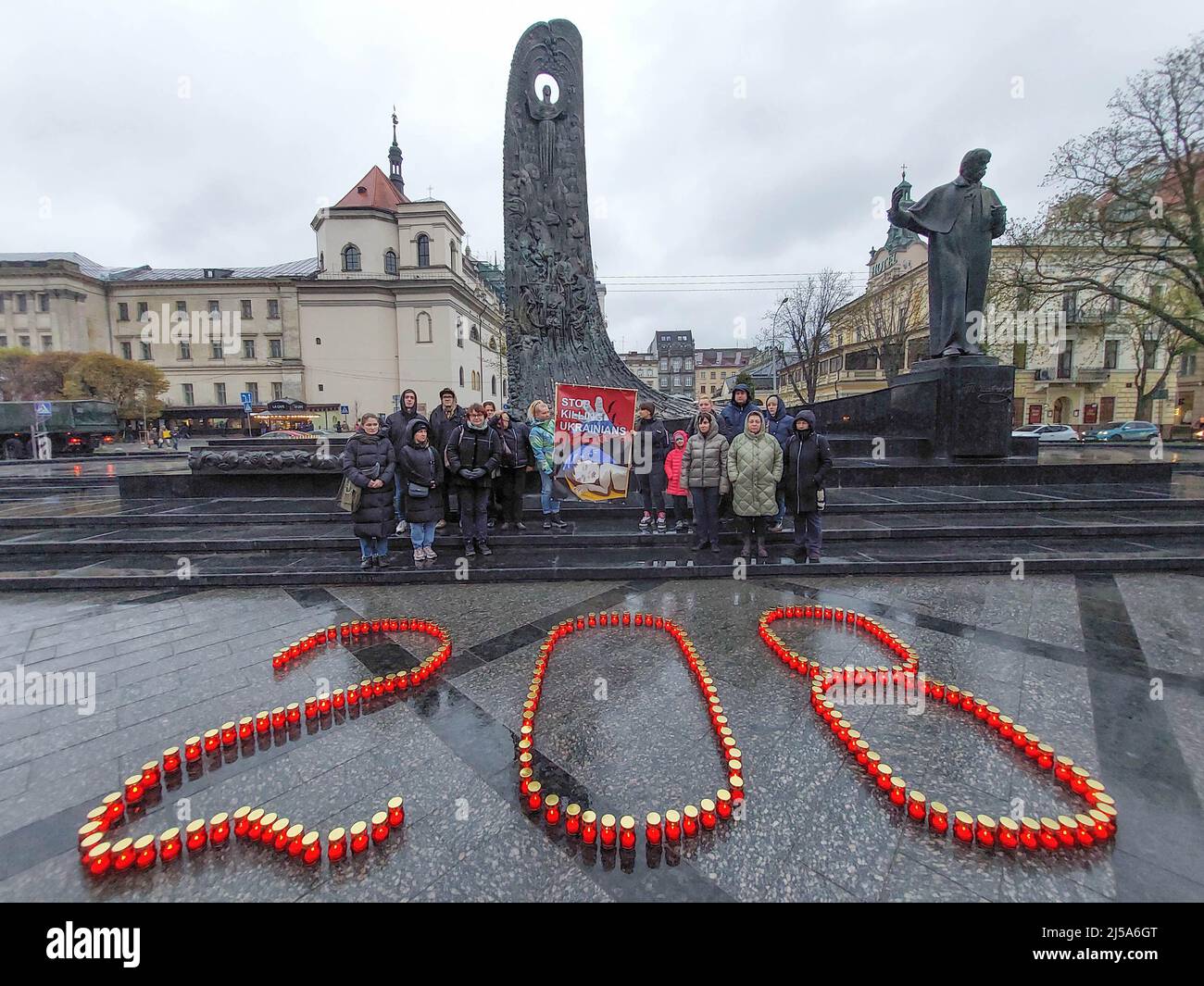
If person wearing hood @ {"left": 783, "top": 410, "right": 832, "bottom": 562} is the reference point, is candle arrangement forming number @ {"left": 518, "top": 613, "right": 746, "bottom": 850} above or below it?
below

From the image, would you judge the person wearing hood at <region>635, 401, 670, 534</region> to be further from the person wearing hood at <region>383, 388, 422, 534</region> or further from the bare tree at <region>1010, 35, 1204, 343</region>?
the bare tree at <region>1010, 35, 1204, 343</region>

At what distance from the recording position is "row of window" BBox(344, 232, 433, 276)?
49031 mm

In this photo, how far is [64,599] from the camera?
20.4 feet

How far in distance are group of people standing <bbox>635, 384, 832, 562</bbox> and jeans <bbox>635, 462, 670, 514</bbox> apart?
0.02 m

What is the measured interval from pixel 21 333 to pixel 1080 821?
78.4m

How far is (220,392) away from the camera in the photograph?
54.2 metres

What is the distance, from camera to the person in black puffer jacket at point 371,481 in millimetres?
6617

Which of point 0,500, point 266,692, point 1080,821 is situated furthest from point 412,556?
point 0,500

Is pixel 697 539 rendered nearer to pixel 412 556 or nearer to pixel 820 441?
pixel 820 441

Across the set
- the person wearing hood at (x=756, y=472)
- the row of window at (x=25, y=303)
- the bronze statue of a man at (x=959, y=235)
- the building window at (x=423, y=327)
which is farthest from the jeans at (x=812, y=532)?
the row of window at (x=25, y=303)

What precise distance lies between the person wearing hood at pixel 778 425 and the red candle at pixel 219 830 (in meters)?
6.43

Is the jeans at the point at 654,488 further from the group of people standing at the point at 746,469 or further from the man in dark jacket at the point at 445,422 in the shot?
the man in dark jacket at the point at 445,422

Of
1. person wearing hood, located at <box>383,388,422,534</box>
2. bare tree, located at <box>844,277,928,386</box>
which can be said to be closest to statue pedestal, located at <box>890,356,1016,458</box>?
person wearing hood, located at <box>383,388,422,534</box>

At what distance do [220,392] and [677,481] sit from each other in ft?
200
